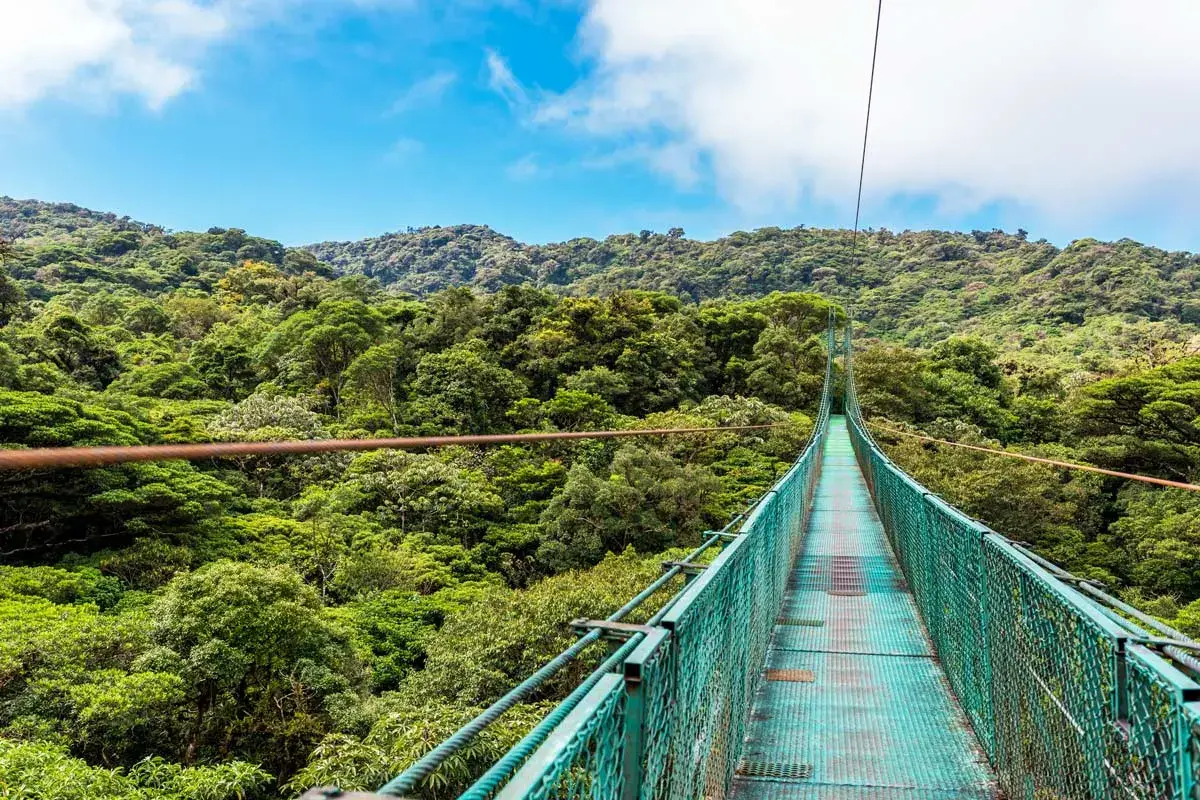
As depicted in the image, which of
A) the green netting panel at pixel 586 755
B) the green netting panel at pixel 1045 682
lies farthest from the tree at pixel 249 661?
the green netting panel at pixel 586 755

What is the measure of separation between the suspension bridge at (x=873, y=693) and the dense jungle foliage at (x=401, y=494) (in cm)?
331

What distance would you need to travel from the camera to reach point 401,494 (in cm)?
1608

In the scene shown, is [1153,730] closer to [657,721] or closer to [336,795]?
[657,721]

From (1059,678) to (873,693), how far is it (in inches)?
48.1

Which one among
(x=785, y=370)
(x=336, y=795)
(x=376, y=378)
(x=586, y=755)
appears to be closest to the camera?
(x=336, y=795)

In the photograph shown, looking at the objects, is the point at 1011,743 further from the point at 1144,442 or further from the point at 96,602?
the point at 1144,442

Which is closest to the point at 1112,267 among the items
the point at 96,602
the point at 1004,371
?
the point at 1004,371

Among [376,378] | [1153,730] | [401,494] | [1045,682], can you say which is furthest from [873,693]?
[376,378]

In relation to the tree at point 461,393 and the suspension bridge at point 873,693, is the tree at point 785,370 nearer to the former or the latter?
the tree at point 461,393

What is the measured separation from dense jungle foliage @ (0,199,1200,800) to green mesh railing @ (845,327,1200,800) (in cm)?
400

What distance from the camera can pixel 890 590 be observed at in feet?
14.1

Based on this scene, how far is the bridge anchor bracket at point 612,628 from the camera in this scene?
3.90ft

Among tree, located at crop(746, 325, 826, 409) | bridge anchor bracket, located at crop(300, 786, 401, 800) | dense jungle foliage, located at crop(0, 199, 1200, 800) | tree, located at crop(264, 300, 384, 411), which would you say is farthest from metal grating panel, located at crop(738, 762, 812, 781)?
tree, located at crop(746, 325, 826, 409)

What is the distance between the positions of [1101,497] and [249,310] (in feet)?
111
